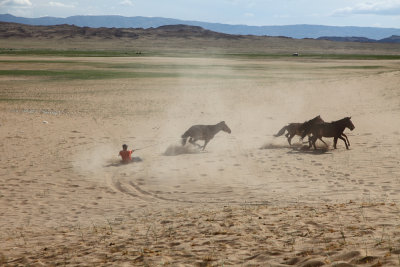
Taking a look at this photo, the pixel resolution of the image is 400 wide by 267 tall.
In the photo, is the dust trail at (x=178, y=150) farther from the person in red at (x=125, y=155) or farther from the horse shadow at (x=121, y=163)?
the person in red at (x=125, y=155)

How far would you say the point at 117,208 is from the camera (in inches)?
399

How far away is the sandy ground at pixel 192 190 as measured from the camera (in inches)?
269

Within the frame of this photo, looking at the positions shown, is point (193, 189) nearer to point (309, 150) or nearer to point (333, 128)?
point (309, 150)

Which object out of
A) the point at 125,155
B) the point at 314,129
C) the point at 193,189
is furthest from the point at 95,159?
the point at 314,129

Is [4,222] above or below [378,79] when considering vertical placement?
below

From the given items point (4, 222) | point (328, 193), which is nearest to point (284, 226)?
point (328, 193)

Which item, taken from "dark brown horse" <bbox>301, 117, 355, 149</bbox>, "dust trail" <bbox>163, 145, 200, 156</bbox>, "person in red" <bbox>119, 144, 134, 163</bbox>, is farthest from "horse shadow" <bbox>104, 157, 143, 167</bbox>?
"dark brown horse" <bbox>301, 117, 355, 149</bbox>

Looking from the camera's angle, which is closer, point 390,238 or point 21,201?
point 390,238

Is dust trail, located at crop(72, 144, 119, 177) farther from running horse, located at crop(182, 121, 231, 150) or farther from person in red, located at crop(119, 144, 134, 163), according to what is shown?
running horse, located at crop(182, 121, 231, 150)

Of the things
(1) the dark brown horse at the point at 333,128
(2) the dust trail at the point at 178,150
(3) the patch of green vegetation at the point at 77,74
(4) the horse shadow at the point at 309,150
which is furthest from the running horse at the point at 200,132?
(3) the patch of green vegetation at the point at 77,74

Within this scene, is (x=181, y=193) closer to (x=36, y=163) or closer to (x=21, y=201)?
(x=21, y=201)

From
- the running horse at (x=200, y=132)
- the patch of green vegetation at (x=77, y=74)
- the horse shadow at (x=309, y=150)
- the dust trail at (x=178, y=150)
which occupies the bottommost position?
the dust trail at (x=178, y=150)

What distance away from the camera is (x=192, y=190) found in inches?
444

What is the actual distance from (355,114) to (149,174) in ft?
47.4
